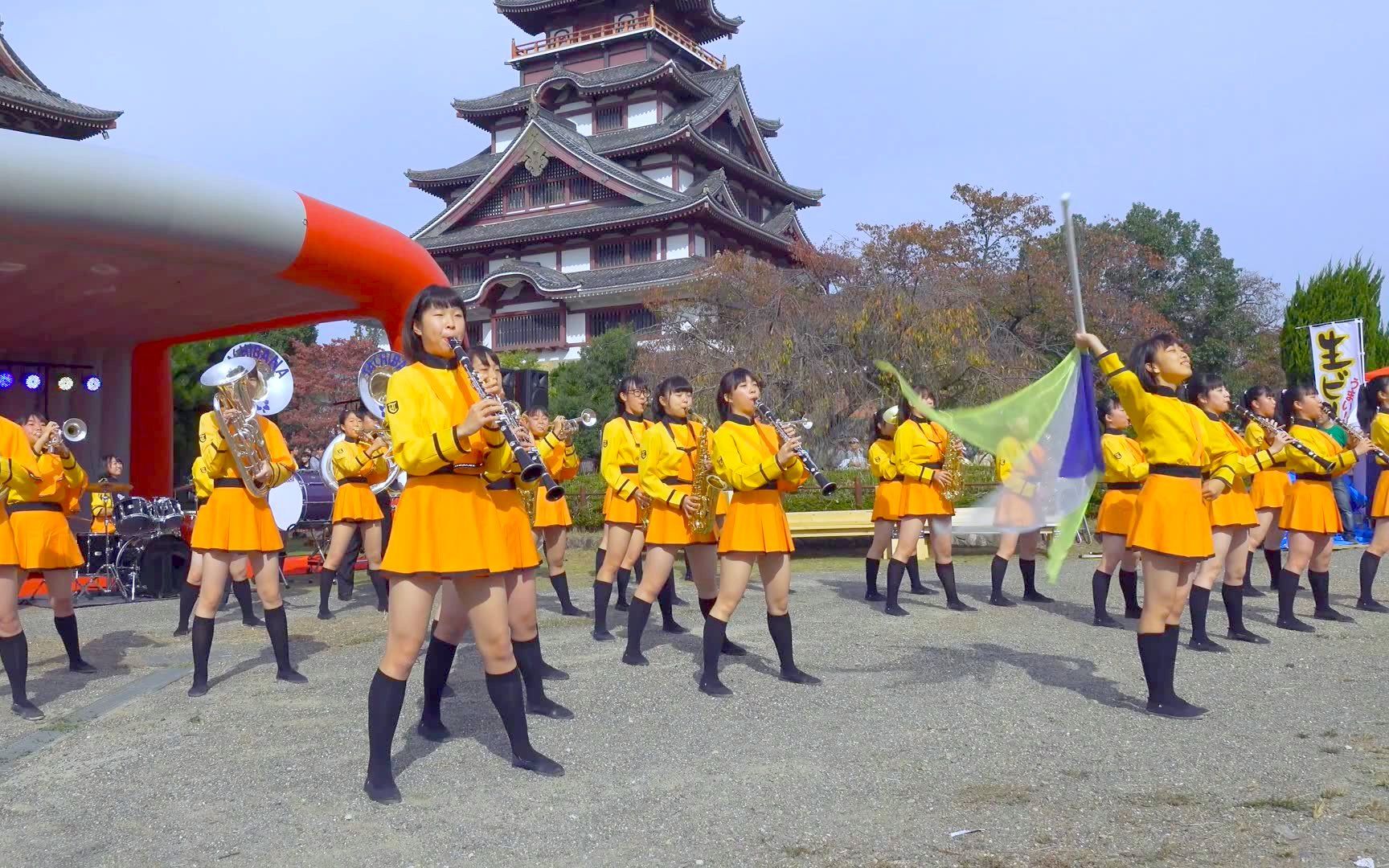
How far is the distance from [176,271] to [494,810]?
9168mm

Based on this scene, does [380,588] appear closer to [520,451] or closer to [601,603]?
[601,603]

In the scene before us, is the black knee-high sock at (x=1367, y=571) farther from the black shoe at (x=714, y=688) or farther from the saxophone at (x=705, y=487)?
the black shoe at (x=714, y=688)

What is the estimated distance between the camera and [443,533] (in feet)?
13.0

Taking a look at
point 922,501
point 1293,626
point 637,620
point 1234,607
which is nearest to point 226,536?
point 637,620

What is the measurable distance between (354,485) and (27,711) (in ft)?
11.5

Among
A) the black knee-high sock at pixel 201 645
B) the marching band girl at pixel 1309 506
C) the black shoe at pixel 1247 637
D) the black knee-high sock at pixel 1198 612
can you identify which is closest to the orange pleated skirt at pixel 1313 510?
the marching band girl at pixel 1309 506

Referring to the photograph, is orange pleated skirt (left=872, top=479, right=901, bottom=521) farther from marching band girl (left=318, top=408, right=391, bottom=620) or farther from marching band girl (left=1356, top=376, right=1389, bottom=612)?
marching band girl (left=318, top=408, right=391, bottom=620)

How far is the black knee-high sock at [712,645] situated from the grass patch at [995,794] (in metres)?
1.92

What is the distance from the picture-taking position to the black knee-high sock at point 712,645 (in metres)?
5.73

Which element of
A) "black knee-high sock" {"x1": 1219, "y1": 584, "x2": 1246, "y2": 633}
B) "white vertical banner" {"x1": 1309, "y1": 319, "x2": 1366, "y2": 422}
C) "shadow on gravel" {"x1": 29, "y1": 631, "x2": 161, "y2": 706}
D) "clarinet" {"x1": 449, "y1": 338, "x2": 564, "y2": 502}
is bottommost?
"shadow on gravel" {"x1": 29, "y1": 631, "x2": 161, "y2": 706}

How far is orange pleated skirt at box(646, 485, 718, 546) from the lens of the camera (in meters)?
6.56

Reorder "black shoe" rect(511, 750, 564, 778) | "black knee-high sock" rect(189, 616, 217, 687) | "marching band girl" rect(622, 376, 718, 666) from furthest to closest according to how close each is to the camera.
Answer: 1. "marching band girl" rect(622, 376, 718, 666)
2. "black knee-high sock" rect(189, 616, 217, 687)
3. "black shoe" rect(511, 750, 564, 778)

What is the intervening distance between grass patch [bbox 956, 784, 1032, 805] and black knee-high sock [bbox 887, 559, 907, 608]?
14.7ft

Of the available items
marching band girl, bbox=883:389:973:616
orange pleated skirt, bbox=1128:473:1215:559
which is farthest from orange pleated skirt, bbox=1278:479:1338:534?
orange pleated skirt, bbox=1128:473:1215:559
